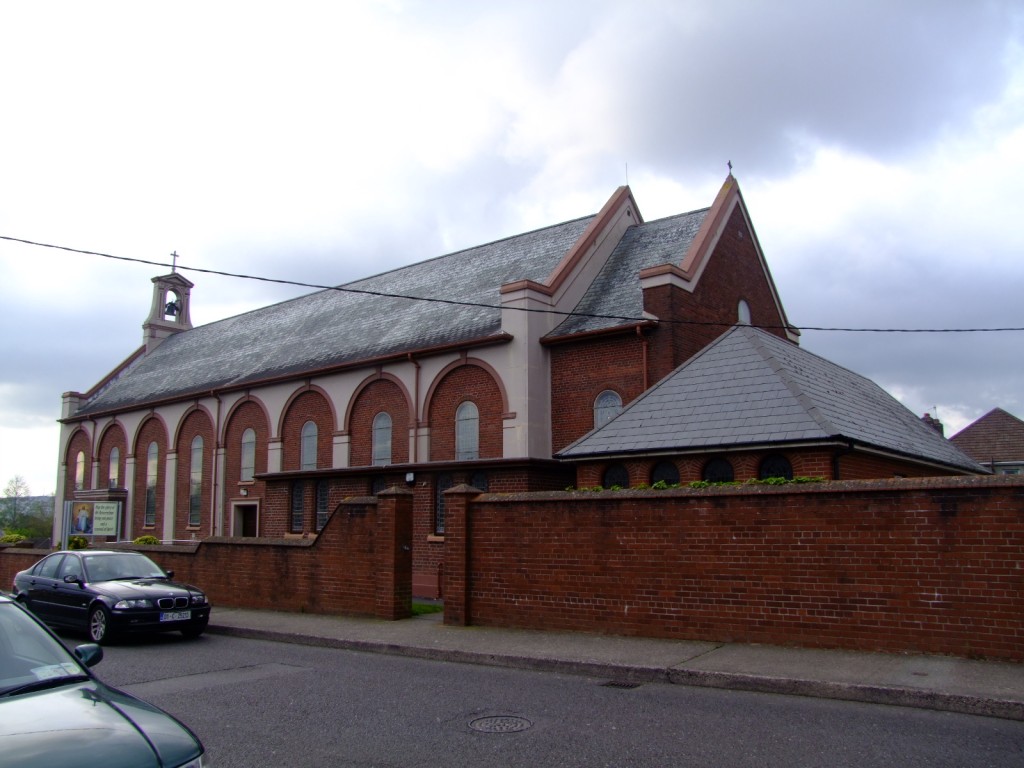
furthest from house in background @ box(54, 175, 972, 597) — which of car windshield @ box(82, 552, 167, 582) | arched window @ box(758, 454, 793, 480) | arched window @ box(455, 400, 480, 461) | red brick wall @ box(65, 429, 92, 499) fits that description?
car windshield @ box(82, 552, 167, 582)

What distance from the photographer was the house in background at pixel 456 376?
22.0 meters

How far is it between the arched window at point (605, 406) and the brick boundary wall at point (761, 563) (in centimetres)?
878

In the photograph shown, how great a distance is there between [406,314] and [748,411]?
52.0ft

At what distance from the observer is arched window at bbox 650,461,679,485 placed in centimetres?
1582

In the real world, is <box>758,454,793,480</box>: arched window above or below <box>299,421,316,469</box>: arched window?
below

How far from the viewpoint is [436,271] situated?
1229 inches

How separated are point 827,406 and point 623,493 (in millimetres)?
5101

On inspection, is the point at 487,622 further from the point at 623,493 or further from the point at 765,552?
the point at 765,552

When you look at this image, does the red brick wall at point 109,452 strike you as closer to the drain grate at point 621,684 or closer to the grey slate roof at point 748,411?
the grey slate roof at point 748,411

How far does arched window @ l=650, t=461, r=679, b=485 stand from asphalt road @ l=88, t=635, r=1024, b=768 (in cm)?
617

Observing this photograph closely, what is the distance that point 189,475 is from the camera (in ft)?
114

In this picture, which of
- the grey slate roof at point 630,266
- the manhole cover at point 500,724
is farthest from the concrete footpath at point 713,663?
the grey slate roof at point 630,266

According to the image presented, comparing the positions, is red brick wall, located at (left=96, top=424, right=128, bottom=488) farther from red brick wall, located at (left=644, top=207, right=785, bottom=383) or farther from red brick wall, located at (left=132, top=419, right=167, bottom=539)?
red brick wall, located at (left=644, top=207, right=785, bottom=383)

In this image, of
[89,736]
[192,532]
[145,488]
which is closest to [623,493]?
[89,736]
